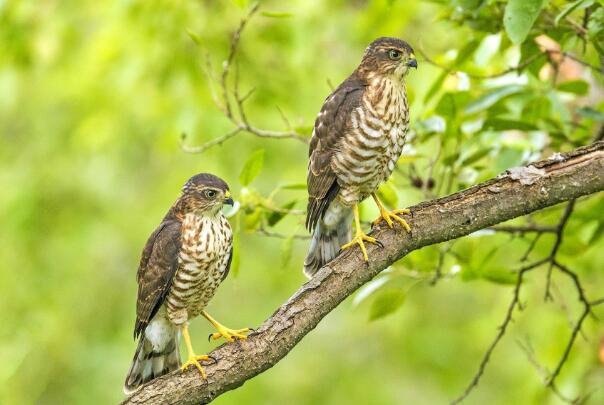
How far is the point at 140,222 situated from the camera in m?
9.98

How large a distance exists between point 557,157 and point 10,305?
6222mm

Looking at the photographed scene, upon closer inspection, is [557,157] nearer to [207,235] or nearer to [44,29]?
[207,235]

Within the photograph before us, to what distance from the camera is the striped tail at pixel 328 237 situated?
5.36m

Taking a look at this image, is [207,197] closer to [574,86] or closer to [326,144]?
[326,144]

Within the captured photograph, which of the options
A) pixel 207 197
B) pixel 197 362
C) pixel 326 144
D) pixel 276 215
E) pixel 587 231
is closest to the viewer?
pixel 197 362

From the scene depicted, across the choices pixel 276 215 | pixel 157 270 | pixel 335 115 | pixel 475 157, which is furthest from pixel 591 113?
pixel 157 270

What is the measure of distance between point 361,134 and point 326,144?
0.18m

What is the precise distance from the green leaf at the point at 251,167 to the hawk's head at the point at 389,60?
2.15ft

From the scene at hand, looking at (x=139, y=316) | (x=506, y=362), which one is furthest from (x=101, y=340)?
(x=139, y=316)

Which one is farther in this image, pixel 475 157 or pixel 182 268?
pixel 475 157

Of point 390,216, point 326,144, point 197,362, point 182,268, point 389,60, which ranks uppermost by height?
point 389,60

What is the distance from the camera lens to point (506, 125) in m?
5.11

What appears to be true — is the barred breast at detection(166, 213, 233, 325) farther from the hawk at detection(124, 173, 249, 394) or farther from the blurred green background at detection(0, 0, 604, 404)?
the blurred green background at detection(0, 0, 604, 404)

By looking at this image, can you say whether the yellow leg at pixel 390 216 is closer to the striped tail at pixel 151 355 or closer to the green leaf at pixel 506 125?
the green leaf at pixel 506 125
